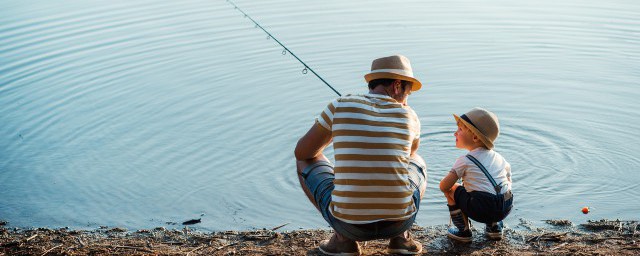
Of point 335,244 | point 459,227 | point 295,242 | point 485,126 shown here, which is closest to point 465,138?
point 485,126

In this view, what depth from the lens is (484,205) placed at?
399cm

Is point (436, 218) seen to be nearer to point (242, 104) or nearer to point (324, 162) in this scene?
point (324, 162)

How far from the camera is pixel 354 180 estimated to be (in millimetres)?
3541

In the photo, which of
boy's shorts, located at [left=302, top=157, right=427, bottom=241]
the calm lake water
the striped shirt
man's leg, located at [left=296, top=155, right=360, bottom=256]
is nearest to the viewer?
the striped shirt

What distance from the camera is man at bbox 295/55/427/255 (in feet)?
11.5

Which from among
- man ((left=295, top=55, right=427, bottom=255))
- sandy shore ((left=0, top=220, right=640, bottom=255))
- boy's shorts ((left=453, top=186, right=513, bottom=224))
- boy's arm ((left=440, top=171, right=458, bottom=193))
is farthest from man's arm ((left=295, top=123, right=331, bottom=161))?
boy's shorts ((left=453, top=186, right=513, bottom=224))

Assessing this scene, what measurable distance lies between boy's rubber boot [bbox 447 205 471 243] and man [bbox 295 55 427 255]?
0.46 m

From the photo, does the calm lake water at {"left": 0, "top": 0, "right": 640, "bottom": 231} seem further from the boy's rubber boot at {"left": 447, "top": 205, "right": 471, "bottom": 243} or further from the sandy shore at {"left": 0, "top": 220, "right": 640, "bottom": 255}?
the boy's rubber boot at {"left": 447, "top": 205, "right": 471, "bottom": 243}

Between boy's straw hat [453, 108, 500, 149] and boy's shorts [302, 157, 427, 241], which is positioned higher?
boy's straw hat [453, 108, 500, 149]

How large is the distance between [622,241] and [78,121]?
5.31 meters

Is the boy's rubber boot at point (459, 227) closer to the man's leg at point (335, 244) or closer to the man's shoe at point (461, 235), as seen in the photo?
the man's shoe at point (461, 235)

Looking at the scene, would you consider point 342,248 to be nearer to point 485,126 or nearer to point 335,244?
point 335,244

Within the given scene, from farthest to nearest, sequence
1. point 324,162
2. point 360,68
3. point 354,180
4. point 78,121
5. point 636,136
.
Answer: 1. point 360,68
2. point 78,121
3. point 636,136
4. point 324,162
5. point 354,180

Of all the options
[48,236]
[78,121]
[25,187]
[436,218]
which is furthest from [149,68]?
[436,218]
